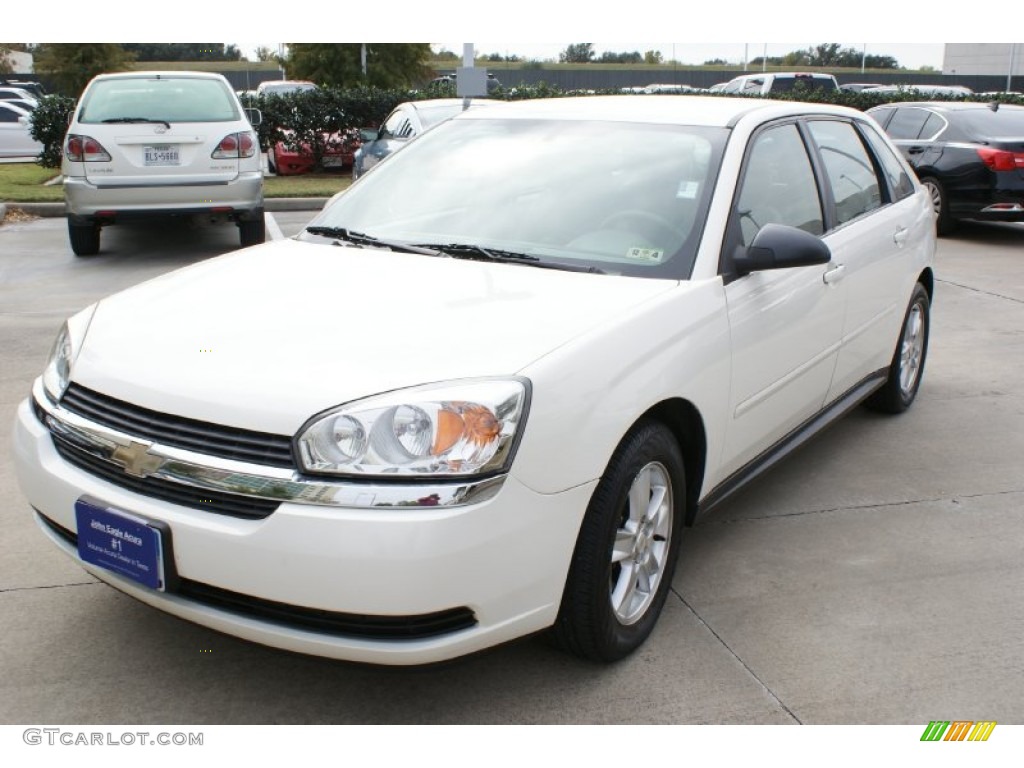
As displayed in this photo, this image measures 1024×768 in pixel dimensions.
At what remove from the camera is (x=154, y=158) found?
9.34m

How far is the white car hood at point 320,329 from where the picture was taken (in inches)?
98.8

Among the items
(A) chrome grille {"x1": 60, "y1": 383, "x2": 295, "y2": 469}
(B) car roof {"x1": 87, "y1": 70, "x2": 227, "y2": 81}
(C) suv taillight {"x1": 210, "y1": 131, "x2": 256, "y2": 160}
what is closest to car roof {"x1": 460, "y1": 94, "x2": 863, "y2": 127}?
(A) chrome grille {"x1": 60, "y1": 383, "x2": 295, "y2": 469}

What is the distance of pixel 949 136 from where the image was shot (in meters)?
12.1

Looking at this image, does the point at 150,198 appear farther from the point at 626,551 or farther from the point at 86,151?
the point at 626,551

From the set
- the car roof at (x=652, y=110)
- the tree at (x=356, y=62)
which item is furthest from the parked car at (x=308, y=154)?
the car roof at (x=652, y=110)

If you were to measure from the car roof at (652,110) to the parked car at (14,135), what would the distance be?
20876mm

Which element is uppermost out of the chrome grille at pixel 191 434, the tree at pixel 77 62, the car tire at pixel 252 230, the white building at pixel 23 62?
the white building at pixel 23 62

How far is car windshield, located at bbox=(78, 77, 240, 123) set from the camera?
9484 millimetres

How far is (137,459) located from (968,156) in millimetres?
11280

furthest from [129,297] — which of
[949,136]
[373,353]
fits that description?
[949,136]

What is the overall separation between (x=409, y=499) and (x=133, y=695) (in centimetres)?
111

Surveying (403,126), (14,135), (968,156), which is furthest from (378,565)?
(14,135)
